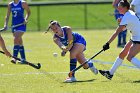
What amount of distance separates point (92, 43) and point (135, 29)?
10835 mm

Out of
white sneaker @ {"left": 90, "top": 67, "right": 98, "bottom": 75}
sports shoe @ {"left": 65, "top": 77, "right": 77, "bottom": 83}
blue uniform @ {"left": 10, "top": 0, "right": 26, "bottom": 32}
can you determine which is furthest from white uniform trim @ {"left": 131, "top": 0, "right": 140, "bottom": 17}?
sports shoe @ {"left": 65, "top": 77, "right": 77, "bottom": 83}

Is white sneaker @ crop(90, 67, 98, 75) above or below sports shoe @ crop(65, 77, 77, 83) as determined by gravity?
below

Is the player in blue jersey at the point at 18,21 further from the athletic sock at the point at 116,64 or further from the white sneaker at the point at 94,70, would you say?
the athletic sock at the point at 116,64

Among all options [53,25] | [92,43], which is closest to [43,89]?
[53,25]

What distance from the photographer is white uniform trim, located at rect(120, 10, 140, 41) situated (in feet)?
41.4

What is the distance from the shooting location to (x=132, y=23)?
502 inches

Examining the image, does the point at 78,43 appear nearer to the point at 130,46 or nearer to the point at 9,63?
the point at 130,46

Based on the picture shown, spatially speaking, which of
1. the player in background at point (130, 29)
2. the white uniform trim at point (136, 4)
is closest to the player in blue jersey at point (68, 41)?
the player in background at point (130, 29)

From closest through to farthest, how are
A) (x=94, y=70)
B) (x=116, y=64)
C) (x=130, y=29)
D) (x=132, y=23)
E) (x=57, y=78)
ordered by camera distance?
(x=132, y=23) < (x=130, y=29) < (x=116, y=64) < (x=57, y=78) < (x=94, y=70)

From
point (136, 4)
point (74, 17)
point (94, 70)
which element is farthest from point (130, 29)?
point (74, 17)

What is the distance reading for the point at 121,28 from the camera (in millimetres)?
12594

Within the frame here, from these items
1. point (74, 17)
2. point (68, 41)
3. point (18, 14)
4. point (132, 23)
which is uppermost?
point (132, 23)

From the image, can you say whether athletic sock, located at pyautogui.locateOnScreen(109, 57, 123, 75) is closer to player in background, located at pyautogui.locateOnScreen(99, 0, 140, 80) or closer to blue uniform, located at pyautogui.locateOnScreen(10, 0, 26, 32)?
player in background, located at pyautogui.locateOnScreen(99, 0, 140, 80)

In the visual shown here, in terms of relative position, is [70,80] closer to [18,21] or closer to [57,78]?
[57,78]
